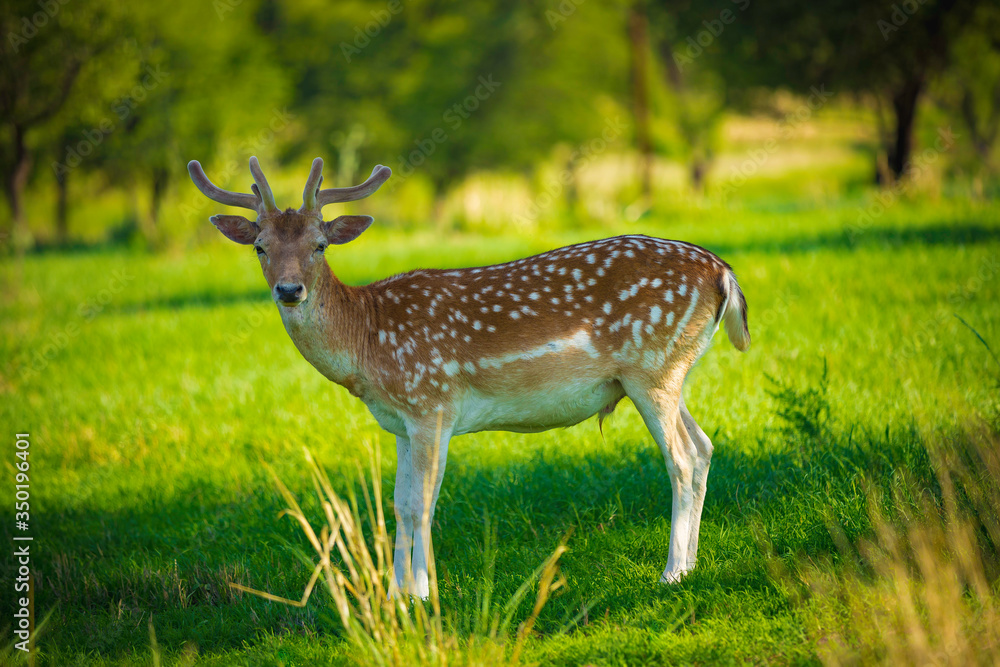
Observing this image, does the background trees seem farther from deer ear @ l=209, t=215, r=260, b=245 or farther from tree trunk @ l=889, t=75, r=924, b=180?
deer ear @ l=209, t=215, r=260, b=245

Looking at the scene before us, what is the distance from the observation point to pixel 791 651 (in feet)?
12.0

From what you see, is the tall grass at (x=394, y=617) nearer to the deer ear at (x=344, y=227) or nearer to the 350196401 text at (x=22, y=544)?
the deer ear at (x=344, y=227)

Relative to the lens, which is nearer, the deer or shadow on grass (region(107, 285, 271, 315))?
the deer

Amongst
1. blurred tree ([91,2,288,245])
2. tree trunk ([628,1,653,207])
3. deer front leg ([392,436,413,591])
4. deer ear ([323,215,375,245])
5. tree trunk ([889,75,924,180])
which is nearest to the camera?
deer front leg ([392,436,413,591])

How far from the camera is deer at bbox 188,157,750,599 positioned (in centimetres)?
463

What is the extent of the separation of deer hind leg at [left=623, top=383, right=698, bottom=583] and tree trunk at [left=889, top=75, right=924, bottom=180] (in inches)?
604

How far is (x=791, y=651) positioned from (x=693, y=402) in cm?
329

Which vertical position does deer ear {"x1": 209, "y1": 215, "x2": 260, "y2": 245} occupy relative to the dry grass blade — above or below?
above

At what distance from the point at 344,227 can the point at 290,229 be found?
39cm

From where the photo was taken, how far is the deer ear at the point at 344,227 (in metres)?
4.83

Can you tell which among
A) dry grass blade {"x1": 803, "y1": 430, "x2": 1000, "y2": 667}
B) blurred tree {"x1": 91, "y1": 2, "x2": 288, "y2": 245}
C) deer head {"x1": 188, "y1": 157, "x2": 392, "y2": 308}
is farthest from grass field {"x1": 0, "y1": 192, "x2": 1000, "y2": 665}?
blurred tree {"x1": 91, "y1": 2, "x2": 288, "y2": 245}

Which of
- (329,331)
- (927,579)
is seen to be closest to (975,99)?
(927,579)

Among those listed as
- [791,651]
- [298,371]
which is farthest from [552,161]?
[791,651]

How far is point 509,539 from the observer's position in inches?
204
